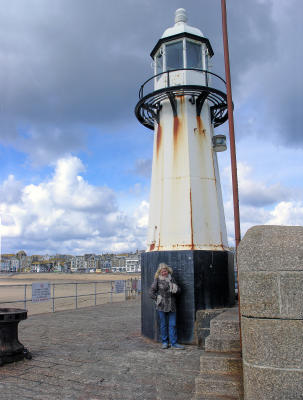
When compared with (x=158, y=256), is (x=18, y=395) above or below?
below

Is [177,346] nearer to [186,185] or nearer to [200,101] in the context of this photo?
[186,185]

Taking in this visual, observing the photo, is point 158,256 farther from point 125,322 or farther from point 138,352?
point 125,322

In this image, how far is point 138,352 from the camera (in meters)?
6.80

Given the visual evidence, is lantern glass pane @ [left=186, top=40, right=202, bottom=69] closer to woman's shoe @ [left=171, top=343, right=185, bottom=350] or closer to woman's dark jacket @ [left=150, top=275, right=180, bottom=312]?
woman's dark jacket @ [left=150, top=275, right=180, bottom=312]

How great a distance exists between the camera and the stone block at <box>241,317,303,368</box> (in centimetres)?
317

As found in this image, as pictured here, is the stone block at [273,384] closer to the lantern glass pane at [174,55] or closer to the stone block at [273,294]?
the stone block at [273,294]

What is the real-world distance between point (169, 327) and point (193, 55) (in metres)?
Answer: 6.76

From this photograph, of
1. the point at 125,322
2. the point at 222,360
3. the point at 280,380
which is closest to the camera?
the point at 280,380

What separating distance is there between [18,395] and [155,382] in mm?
1846

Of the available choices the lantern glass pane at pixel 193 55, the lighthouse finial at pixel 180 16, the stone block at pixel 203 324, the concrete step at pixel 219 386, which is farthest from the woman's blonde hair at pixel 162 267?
the lighthouse finial at pixel 180 16

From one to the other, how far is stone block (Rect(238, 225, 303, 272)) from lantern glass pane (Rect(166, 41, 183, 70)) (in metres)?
6.80

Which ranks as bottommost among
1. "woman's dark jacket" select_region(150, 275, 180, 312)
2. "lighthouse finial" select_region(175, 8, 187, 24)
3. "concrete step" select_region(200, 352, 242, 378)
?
"concrete step" select_region(200, 352, 242, 378)

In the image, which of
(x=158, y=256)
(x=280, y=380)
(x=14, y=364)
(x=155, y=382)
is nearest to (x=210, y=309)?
(x=158, y=256)

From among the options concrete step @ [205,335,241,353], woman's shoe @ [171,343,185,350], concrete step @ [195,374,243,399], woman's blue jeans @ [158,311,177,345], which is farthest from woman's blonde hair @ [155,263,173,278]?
concrete step @ [195,374,243,399]
